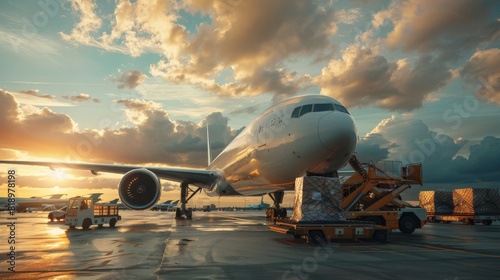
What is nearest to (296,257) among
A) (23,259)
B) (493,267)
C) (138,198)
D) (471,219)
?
(493,267)

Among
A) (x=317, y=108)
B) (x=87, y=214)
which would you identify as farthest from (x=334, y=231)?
(x=87, y=214)

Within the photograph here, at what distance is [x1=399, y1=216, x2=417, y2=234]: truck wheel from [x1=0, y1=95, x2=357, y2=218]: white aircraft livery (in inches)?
210

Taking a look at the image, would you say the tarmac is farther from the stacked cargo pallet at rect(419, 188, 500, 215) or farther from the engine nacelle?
the stacked cargo pallet at rect(419, 188, 500, 215)

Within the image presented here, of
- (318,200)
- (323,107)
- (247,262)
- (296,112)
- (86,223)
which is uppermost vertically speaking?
(323,107)

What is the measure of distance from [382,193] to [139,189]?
12551 millimetres

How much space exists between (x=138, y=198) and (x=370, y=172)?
1207 cm

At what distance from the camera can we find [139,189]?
67.8 ft

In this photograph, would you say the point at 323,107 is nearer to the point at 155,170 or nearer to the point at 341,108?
the point at 341,108

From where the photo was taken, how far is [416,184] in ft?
60.8

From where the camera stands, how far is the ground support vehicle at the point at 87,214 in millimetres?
20438

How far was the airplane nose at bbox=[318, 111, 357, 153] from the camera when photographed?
42.0 feet

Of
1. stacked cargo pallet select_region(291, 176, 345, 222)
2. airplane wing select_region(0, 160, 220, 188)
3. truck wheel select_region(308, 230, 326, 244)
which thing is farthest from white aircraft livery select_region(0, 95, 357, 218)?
truck wheel select_region(308, 230, 326, 244)

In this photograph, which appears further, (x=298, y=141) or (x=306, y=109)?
(x=306, y=109)

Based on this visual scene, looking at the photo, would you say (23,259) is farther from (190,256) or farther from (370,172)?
(370,172)
